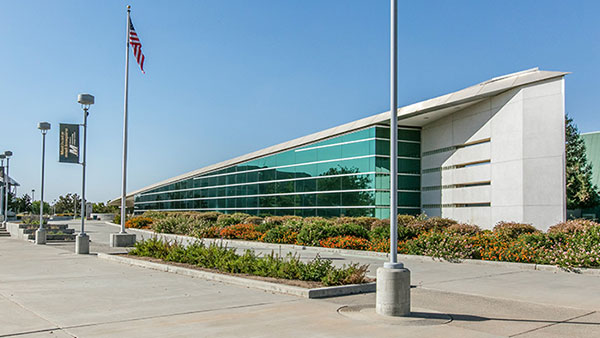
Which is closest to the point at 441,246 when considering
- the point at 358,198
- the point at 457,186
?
the point at 457,186

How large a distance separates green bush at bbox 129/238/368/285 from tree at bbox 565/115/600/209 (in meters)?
42.0

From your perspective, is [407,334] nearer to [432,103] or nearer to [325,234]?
[325,234]

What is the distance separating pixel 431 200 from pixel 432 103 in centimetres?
657

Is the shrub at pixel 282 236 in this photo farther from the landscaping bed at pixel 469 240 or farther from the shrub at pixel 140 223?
the shrub at pixel 140 223

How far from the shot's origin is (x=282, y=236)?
2408cm

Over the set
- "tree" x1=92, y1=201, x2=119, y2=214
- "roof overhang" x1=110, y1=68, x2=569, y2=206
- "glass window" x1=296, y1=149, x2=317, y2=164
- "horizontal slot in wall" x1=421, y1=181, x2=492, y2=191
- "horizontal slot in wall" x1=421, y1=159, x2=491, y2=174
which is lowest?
"tree" x1=92, y1=201, x2=119, y2=214

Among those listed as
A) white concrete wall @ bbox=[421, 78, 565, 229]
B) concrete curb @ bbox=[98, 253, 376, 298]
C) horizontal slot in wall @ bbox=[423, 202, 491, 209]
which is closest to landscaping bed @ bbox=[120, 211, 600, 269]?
white concrete wall @ bbox=[421, 78, 565, 229]

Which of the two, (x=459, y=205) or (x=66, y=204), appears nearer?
(x=459, y=205)

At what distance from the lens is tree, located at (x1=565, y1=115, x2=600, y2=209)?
47750mm

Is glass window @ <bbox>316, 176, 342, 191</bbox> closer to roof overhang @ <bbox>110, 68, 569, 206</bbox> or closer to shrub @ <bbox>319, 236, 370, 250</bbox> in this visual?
roof overhang @ <bbox>110, 68, 569, 206</bbox>

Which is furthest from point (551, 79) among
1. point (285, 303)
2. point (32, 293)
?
point (32, 293)

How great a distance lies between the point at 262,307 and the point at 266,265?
3356 millimetres

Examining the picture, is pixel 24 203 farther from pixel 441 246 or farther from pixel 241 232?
pixel 441 246

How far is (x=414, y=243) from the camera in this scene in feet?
58.1
